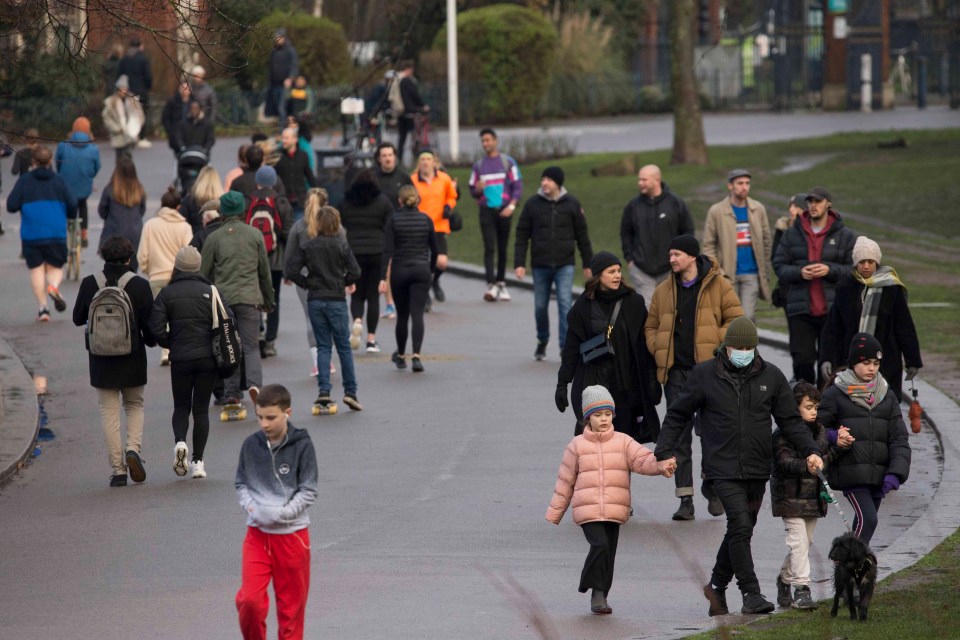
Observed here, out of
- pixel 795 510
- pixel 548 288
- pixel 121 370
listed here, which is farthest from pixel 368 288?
pixel 795 510

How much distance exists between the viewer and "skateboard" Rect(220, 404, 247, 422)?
45.4 ft

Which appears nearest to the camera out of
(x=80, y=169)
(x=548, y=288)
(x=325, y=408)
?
(x=325, y=408)

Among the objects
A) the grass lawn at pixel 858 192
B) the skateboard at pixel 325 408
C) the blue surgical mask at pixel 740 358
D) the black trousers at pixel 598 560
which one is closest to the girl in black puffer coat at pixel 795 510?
the blue surgical mask at pixel 740 358

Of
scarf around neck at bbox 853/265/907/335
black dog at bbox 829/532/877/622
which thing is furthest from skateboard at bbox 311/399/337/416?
black dog at bbox 829/532/877/622

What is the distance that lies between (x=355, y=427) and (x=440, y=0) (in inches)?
1326

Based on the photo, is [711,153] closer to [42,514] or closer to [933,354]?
[933,354]

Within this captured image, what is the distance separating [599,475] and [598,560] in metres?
0.44

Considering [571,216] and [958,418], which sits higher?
[571,216]

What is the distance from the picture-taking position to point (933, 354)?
1600 cm

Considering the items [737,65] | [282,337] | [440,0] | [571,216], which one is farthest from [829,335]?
[737,65]

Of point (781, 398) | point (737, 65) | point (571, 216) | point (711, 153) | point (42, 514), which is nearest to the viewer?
point (781, 398)

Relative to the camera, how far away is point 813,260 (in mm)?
13023

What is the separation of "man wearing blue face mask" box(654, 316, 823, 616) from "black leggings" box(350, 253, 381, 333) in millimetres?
7992

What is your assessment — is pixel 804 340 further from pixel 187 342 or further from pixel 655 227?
pixel 187 342
